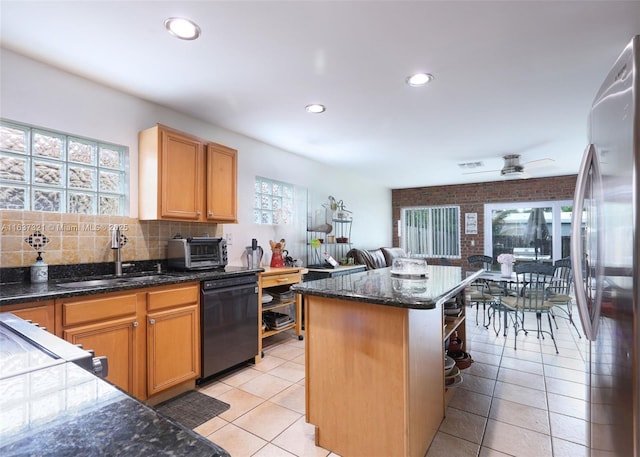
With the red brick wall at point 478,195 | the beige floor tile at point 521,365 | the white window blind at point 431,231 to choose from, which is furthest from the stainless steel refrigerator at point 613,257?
the white window blind at point 431,231

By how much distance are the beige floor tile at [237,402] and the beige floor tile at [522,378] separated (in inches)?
81.7

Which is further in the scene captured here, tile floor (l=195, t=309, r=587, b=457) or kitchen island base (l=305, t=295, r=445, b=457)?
tile floor (l=195, t=309, r=587, b=457)

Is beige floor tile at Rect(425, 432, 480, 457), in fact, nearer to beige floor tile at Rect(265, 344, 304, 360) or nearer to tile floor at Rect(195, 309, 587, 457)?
tile floor at Rect(195, 309, 587, 457)

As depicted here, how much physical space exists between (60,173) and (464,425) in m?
3.32

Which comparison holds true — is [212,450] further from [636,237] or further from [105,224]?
[105,224]

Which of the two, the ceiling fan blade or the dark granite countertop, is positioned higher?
the ceiling fan blade

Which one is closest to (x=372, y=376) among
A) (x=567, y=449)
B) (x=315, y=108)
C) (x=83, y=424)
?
(x=567, y=449)

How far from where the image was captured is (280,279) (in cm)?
357

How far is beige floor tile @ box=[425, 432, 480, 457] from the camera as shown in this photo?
1.82m

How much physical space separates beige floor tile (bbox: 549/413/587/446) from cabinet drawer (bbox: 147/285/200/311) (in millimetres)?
2621

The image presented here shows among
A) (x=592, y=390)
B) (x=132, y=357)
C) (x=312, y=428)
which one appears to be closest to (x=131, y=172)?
(x=132, y=357)

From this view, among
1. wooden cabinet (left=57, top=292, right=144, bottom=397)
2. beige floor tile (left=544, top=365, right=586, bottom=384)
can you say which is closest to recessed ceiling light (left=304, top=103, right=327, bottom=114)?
wooden cabinet (left=57, top=292, right=144, bottom=397)

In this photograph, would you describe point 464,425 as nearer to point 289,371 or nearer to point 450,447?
point 450,447

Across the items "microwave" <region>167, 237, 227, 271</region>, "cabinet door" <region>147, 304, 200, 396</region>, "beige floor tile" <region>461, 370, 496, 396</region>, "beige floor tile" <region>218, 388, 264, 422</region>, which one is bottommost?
"beige floor tile" <region>461, 370, 496, 396</region>
